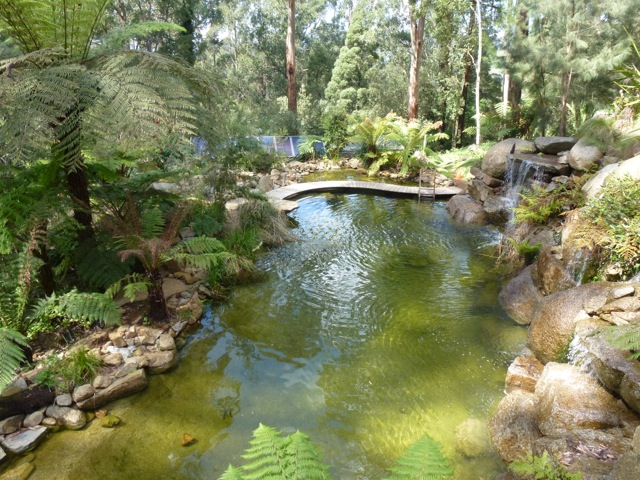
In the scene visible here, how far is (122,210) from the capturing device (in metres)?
3.87

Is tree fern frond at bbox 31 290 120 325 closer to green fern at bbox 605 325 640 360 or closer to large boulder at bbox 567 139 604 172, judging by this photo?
green fern at bbox 605 325 640 360

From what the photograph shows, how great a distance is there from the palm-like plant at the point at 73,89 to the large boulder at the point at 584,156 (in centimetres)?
539

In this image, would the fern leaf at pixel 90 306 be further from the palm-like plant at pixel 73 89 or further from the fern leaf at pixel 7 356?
the palm-like plant at pixel 73 89

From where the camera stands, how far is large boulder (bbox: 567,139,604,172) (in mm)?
5434

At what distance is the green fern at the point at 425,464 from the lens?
4.09ft

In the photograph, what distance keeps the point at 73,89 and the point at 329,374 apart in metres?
2.72

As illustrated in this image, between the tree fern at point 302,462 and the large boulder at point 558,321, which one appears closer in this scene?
the tree fern at point 302,462

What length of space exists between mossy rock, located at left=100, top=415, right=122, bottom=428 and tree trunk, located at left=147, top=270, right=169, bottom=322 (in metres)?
0.95

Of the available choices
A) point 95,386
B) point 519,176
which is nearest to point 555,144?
point 519,176

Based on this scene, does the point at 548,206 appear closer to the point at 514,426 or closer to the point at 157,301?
the point at 514,426

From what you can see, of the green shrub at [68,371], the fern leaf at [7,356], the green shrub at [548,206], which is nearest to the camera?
the fern leaf at [7,356]

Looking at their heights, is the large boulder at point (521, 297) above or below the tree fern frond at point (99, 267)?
below

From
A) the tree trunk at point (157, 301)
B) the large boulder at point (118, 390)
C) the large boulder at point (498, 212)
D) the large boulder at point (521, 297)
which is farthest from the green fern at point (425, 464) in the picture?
the large boulder at point (498, 212)

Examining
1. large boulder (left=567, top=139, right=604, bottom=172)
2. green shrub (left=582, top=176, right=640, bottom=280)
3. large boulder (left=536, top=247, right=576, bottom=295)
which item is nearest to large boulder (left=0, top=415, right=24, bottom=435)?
large boulder (left=536, top=247, right=576, bottom=295)
